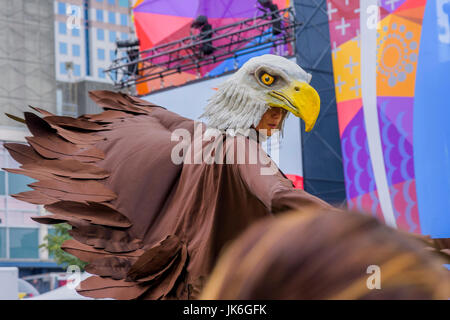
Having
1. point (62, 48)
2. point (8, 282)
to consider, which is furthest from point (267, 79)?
point (62, 48)

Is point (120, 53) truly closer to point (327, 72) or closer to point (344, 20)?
point (327, 72)

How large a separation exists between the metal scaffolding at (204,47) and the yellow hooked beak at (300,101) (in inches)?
314

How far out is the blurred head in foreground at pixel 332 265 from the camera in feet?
2.23

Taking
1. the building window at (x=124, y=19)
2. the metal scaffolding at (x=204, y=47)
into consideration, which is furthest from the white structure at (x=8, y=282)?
the building window at (x=124, y=19)

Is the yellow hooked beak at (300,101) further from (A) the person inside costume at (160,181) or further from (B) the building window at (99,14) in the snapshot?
(B) the building window at (99,14)

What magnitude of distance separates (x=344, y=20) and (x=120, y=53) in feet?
19.0

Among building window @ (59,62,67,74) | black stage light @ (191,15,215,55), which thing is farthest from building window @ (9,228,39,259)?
building window @ (59,62,67,74)

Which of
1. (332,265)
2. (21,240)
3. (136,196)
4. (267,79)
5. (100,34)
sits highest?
(100,34)

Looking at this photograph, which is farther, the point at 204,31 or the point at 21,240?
the point at 21,240

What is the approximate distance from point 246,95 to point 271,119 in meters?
0.13

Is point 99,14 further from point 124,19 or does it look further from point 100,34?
point 100,34

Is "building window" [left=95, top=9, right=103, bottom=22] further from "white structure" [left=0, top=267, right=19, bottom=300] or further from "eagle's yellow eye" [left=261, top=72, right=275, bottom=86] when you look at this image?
"eagle's yellow eye" [left=261, top=72, right=275, bottom=86]

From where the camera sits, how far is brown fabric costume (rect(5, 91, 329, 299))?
2281mm

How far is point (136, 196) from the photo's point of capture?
270 centimetres
